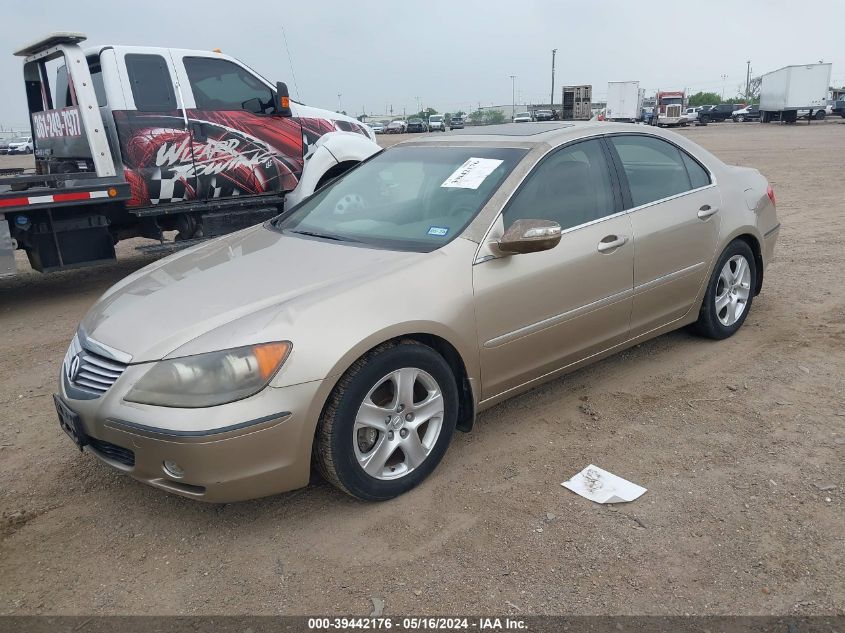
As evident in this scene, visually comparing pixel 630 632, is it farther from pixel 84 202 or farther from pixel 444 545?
pixel 84 202

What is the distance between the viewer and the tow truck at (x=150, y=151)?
254 inches

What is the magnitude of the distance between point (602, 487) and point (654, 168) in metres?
2.16

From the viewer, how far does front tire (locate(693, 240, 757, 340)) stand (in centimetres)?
461

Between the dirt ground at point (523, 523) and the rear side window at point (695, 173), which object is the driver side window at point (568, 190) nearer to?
the rear side window at point (695, 173)

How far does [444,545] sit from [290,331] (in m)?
1.06

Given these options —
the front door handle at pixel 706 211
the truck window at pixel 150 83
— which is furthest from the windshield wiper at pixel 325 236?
the truck window at pixel 150 83

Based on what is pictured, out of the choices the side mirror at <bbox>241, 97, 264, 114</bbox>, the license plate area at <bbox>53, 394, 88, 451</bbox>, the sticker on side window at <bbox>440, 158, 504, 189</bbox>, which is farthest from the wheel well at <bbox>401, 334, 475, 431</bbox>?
the side mirror at <bbox>241, 97, 264, 114</bbox>

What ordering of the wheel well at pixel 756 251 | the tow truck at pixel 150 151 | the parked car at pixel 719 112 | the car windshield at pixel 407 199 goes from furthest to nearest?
the parked car at pixel 719 112
the tow truck at pixel 150 151
the wheel well at pixel 756 251
the car windshield at pixel 407 199

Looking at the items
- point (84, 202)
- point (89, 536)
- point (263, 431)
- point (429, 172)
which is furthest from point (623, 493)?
point (84, 202)

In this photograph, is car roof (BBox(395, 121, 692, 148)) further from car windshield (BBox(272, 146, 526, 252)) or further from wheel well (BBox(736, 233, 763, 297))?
wheel well (BBox(736, 233, 763, 297))

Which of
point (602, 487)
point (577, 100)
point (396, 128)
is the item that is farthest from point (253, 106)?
point (396, 128)

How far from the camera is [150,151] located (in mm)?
6891

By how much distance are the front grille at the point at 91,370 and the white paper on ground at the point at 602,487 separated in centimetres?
203

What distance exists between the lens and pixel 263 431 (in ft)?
8.60
